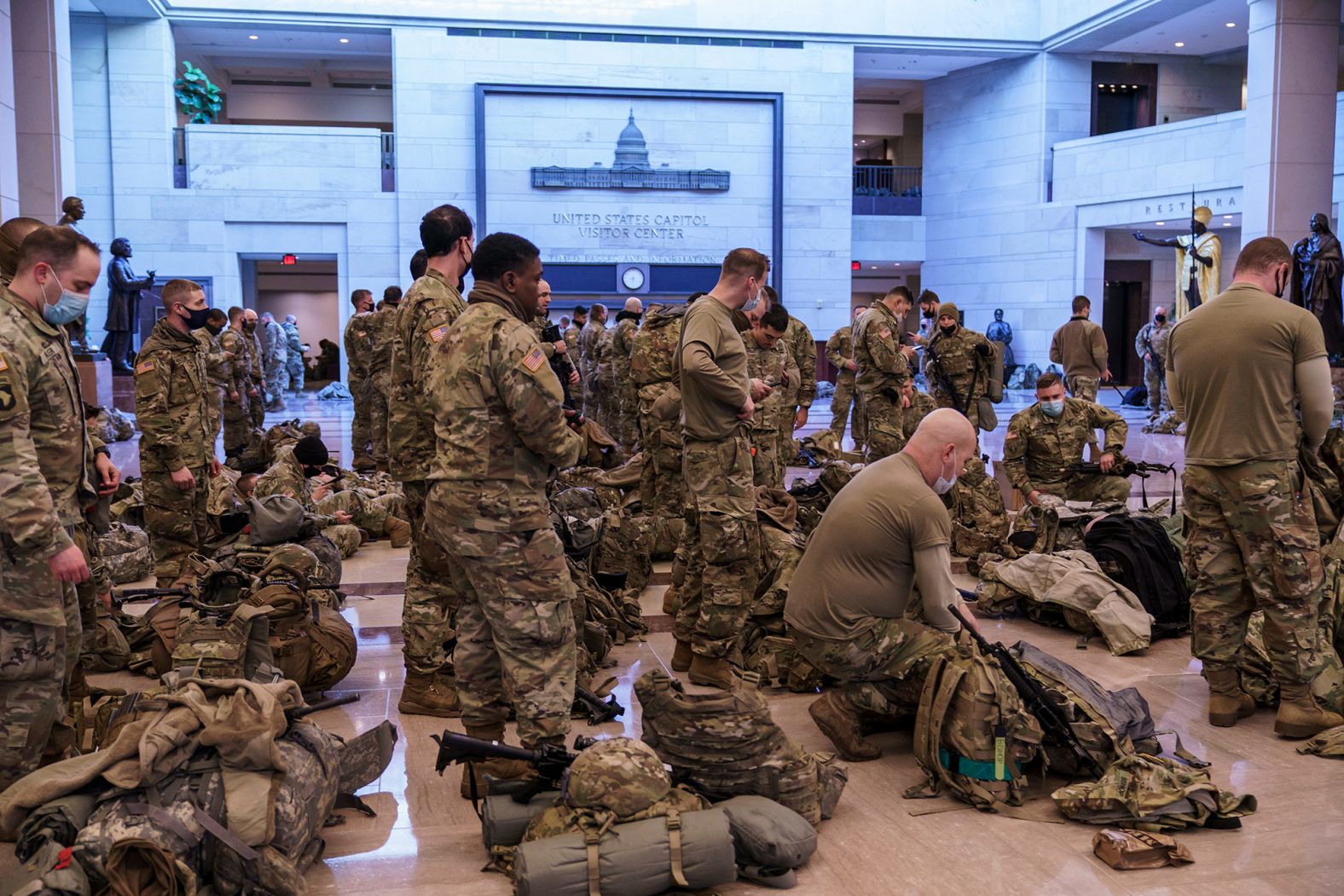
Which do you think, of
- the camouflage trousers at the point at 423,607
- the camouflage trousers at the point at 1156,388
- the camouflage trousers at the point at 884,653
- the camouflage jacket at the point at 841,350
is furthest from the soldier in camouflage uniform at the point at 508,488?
the camouflage trousers at the point at 1156,388

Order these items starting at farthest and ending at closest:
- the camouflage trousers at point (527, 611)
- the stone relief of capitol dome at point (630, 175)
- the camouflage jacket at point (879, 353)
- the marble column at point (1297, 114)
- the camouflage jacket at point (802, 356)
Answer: the stone relief of capitol dome at point (630, 175) → the marble column at point (1297, 114) → the camouflage jacket at point (802, 356) → the camouflage jacket at point (879, 353) → the camouflage trousers at point (527, 611)

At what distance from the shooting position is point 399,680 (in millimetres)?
5020

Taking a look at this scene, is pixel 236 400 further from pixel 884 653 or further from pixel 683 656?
pixel 884 653

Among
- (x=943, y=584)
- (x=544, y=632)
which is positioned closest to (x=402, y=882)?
(x=544, y=632)

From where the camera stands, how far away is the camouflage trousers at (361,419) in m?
11.5

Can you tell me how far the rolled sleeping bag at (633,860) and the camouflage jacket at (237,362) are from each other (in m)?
9.14

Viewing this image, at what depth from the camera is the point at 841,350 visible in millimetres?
11555

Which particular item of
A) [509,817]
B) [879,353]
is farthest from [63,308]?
[879,353]

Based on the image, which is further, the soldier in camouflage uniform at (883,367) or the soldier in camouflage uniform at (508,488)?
the soldier in camouflage uniform at (883,367)

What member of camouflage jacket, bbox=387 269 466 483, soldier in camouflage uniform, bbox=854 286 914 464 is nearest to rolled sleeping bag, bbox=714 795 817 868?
camouflage jacket, bbox=387 269 466 483

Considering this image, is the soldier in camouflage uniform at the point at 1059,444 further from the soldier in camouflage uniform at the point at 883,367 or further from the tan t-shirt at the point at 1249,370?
the tan t-shirt at the point at 1249,370

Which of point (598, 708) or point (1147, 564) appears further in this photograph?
point (1147, 564)

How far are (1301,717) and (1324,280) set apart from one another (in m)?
11.7

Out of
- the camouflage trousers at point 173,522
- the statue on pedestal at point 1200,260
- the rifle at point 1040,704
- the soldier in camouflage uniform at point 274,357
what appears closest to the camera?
the rifle at point 1040,704
